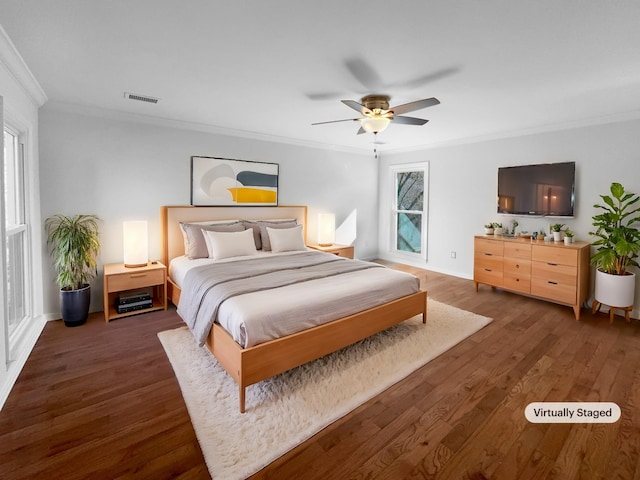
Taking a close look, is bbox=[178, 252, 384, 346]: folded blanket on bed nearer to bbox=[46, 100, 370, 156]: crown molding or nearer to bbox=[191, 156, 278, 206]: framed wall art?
bbox=[191, 156, 278, 206]: framed wall art

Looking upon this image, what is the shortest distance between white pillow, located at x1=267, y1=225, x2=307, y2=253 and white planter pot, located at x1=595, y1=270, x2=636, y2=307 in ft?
12.0

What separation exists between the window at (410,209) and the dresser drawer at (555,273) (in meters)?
2.18

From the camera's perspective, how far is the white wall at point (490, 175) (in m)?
3.77

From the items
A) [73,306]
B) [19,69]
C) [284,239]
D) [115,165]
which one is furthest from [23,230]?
[284,239]

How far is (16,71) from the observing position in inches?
95.7

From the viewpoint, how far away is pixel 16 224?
2.97m

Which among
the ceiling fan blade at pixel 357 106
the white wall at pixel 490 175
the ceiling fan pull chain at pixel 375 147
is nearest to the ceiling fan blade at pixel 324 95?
the ceiling fan blade at pixel 357 106

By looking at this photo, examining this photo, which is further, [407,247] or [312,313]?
[407,247]

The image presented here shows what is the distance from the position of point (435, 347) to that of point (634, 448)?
1.35 m

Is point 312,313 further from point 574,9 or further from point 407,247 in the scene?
point 407,247

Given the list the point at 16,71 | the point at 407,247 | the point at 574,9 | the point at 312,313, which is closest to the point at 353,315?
the point at 312,313

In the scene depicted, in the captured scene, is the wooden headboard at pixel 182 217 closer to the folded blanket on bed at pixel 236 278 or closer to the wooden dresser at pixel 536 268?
the folded blanket on bed at pixel 236 278

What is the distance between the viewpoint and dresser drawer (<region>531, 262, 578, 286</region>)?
3744 mm

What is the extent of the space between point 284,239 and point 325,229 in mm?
1132
